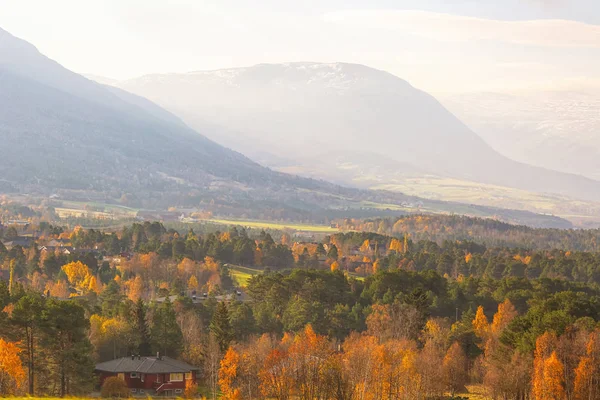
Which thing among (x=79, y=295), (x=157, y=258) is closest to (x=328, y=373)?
(x=79, y=295)

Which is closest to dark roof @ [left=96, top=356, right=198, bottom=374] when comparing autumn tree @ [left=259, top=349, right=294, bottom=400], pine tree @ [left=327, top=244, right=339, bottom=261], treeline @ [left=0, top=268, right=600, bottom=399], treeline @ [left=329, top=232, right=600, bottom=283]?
treeline @ [left=0, top=268, right=600, bottom=399]

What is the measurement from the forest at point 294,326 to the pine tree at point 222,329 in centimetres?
14

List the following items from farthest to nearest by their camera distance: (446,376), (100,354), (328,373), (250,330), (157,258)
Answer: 1. (157,258)
2. (250,330)
3. (100,354)
4. (446,376)
5. (328,373)

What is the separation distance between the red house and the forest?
1.60 meters

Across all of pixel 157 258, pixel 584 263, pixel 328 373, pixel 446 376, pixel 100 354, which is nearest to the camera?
pixel 328 373

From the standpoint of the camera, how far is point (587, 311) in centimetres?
7162

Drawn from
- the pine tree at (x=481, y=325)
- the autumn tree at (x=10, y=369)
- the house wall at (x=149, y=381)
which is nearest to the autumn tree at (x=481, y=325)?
the pine tree at (x=481, y=325)

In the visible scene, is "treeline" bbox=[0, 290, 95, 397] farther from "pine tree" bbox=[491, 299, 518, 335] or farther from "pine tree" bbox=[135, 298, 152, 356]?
"pine tree" bbox=[491, 299, 518, 335]

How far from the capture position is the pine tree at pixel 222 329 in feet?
220

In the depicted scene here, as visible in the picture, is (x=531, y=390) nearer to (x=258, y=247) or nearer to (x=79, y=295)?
(x=79, y=295)

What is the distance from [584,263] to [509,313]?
160 ft

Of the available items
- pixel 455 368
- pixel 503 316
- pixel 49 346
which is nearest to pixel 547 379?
pixel 455 368

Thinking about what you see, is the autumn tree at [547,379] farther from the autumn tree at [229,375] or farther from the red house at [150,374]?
the red house at [150,374]

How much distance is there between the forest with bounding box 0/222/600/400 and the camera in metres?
56.5
